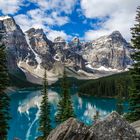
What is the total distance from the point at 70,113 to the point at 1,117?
20.2m

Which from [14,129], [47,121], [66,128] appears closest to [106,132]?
[66,128]

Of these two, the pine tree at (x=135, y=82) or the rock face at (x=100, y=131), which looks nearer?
the rock face at (x=100, y=131)

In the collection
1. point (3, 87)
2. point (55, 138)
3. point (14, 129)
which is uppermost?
point (3, 87)

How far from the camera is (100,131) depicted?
13.7 metres

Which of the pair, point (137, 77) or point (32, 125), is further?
point (32, 125)

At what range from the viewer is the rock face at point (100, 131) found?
43.9ft

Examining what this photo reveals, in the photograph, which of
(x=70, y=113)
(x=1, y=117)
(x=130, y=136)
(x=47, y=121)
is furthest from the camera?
(x=47, y=121)

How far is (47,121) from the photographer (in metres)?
67.5

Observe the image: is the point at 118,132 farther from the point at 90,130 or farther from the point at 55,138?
the point at 55,138

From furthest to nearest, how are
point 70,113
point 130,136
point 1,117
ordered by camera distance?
point 70,113, point 1,117, point 130,136

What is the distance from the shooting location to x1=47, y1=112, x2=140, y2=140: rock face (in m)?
13.4

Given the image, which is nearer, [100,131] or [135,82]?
[100,131]

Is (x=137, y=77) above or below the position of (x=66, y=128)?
above

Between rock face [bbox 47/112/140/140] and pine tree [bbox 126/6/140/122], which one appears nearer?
rock face [bbox 47/112/140/140]
